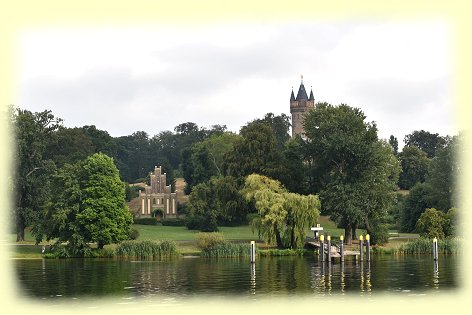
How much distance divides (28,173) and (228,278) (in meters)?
43.3

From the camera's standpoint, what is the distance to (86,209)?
6862 centimetres

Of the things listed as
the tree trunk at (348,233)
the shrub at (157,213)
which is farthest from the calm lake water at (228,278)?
the shrub at (157,213)

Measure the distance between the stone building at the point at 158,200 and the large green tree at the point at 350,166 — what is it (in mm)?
39246

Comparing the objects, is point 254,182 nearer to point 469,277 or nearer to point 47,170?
point 47,170

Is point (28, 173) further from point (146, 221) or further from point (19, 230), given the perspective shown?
point (146, 221)

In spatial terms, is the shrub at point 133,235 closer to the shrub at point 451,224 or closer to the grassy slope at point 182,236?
the grassy slope at point 182,236

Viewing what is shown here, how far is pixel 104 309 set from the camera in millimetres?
35000

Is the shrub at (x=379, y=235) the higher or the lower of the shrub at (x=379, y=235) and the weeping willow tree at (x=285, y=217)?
the lower

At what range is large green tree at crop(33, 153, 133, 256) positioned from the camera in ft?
222

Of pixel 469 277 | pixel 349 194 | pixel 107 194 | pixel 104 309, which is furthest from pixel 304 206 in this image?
pixel 104 309

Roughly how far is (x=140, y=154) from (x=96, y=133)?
184 feet

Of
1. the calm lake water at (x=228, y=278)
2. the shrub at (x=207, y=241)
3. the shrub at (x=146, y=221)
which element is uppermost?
the shrub at (x=146, y=221)

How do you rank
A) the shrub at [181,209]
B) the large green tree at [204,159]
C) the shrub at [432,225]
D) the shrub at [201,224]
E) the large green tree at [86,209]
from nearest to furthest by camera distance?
1. the large green tree at [86,209]
2. the shrub at [432,225]
3. the shrub at [201,224]
4. the shrub at [181,209]
5. the large green tree at [204,159]

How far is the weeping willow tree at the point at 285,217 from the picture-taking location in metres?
69.1
